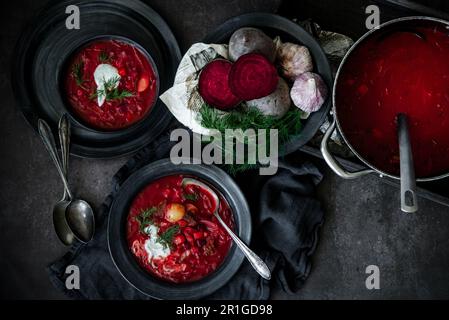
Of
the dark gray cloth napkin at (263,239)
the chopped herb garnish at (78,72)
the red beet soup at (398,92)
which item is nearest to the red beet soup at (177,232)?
the dark gray cloth napkin at (263,239)

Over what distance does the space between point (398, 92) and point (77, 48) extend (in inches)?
46.7

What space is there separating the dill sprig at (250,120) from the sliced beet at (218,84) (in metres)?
0.04

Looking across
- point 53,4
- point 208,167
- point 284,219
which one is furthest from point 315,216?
point 53,4

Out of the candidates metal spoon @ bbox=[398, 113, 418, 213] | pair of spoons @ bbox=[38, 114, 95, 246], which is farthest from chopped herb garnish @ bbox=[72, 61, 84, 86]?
metal spoon @ bbox=[398, 113, 418, 213]

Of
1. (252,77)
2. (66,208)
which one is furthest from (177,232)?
(252,77)

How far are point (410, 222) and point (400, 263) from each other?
17 cm

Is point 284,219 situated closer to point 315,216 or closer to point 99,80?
point 315,216

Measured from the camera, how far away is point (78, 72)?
1.96 m

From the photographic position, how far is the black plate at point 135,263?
191 centimetres

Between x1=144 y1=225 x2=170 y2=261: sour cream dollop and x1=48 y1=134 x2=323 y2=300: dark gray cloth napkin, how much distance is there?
183mm

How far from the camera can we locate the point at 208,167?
1.91 m

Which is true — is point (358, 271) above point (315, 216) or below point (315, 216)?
below
